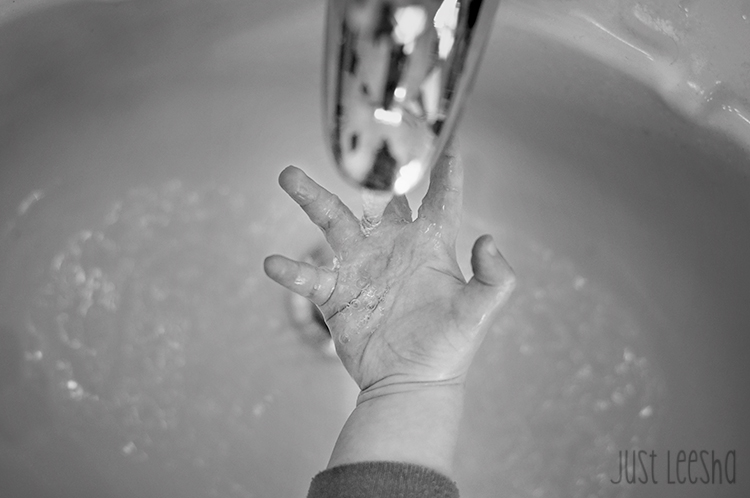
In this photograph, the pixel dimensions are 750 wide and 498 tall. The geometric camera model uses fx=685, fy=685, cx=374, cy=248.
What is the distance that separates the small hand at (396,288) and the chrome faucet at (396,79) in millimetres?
142

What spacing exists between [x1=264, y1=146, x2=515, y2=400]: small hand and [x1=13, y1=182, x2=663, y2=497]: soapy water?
0.13 meters

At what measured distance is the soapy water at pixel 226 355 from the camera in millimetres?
493

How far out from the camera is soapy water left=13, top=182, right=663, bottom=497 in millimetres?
493

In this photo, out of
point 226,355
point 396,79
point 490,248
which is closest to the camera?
point 396,79

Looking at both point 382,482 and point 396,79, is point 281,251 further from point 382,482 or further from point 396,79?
point 396,79

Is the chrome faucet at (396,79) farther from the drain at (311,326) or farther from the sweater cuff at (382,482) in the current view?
the drain at (311,326)

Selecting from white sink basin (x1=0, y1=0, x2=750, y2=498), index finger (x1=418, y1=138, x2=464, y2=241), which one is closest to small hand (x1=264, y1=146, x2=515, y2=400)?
index finger (x1=418, y1=138, x2=464, y2=241)

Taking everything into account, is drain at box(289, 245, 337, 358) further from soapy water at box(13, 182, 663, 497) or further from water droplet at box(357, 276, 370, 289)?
water droplet at box(357, 276, 370, 289)

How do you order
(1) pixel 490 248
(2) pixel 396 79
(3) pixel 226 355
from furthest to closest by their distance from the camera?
(3) pixel 226 355 < (1) pixel 490 248 < (2) pixel 396 79

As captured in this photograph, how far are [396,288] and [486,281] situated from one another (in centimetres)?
7

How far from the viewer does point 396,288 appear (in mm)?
408

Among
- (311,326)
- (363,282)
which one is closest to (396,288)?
(363,282)

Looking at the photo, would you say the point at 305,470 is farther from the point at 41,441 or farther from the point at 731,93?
the point at 731,93

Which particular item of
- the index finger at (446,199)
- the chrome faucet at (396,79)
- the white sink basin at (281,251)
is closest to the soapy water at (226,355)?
the white sink basin at (281,251)
